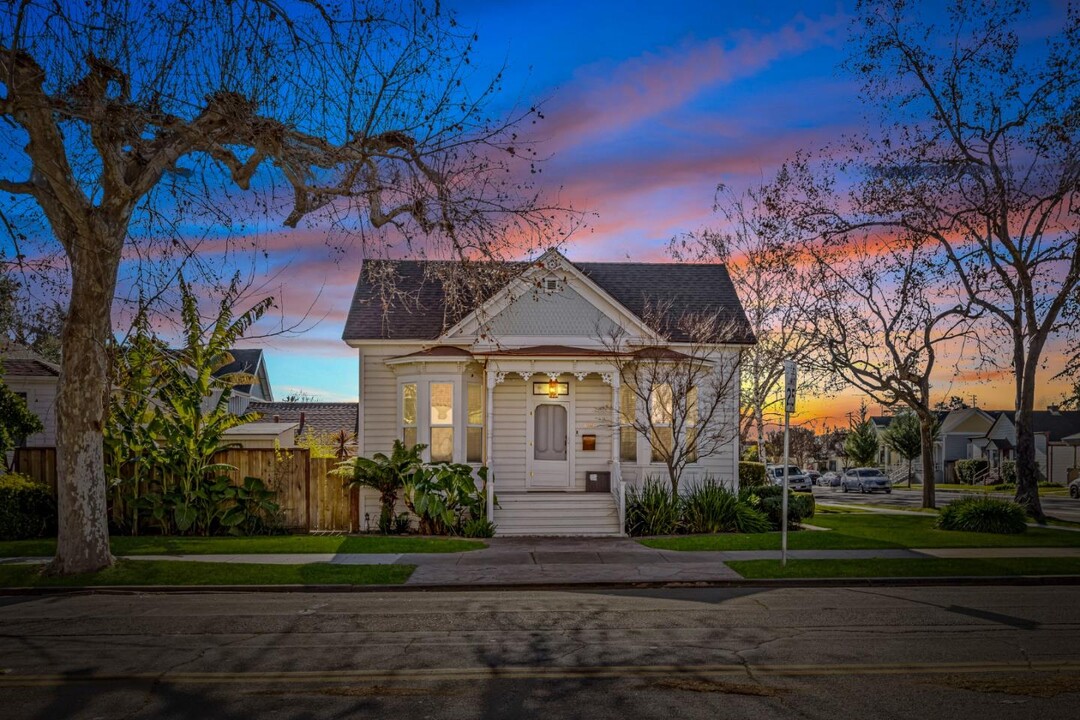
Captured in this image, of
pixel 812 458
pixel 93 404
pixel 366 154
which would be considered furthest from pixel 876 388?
pixel 812 458

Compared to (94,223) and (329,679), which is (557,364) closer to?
(94,223)

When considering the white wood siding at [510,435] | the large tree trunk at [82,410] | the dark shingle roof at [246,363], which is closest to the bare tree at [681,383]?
the white wood siding at [510,435]

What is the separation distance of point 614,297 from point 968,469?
161 feet

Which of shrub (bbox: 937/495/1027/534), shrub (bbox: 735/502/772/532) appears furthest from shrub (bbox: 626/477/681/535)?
shrub (bbox: 937/495/1027/534)

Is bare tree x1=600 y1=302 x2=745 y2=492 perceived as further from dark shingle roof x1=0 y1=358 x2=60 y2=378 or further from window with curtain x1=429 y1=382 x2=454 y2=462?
dark shingle roof x1=0 y1=358 x2=60 y2=378

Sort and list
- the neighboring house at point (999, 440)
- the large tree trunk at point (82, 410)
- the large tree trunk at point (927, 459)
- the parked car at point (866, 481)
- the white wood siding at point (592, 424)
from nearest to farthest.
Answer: the large tree trunk at point (82, 410) → the white wood siding at point (592, 424) → the large tree trunk at point (927, 459) → the parked car at point (866, 481) → the neighboring house at point (999, 440)

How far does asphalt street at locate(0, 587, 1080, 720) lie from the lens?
689cm

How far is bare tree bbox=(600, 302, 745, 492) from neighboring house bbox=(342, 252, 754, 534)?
6.8 inches

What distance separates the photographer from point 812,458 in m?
101

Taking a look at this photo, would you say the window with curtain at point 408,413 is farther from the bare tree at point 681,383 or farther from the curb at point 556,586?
the curb at point 556,586

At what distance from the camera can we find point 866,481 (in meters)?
51.8

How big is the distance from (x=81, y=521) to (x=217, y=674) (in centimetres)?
689

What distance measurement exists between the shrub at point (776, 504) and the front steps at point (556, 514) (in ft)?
11.6

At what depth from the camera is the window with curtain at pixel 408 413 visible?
21500 millimetres
